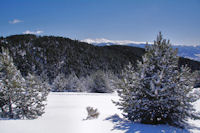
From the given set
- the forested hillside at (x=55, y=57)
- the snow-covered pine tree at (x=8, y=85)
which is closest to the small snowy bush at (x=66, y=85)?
the snow-covered pine tree at (x=8, y=85)

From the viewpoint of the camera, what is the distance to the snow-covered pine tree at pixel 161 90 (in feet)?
29.0

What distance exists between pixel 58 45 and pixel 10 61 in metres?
147

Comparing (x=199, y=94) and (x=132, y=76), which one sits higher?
(x=132, y=76)

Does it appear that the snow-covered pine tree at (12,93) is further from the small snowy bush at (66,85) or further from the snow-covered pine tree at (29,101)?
the small snowy bush at (66,85)

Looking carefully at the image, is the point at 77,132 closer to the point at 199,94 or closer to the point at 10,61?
the point at 199,94

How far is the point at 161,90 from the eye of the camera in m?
8.63

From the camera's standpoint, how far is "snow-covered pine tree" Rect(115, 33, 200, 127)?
8.83 m

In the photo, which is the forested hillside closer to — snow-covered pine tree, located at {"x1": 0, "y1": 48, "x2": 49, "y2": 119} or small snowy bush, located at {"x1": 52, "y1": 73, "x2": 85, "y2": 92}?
small snowy bush, located at {"x1": 52, "y1": 73, "x2": 85, "y2": 92}

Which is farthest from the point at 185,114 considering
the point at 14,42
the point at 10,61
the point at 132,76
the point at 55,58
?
the point at 14,42

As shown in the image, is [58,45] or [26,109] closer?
[26,109]

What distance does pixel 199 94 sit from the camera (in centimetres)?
940

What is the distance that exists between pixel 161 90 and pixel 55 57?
130328 mm

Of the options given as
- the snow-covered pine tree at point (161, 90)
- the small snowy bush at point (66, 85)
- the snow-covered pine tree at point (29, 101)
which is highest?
the snow-covered pine tree at point (161, 90)

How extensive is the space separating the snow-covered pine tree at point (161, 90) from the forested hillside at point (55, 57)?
332 ft
